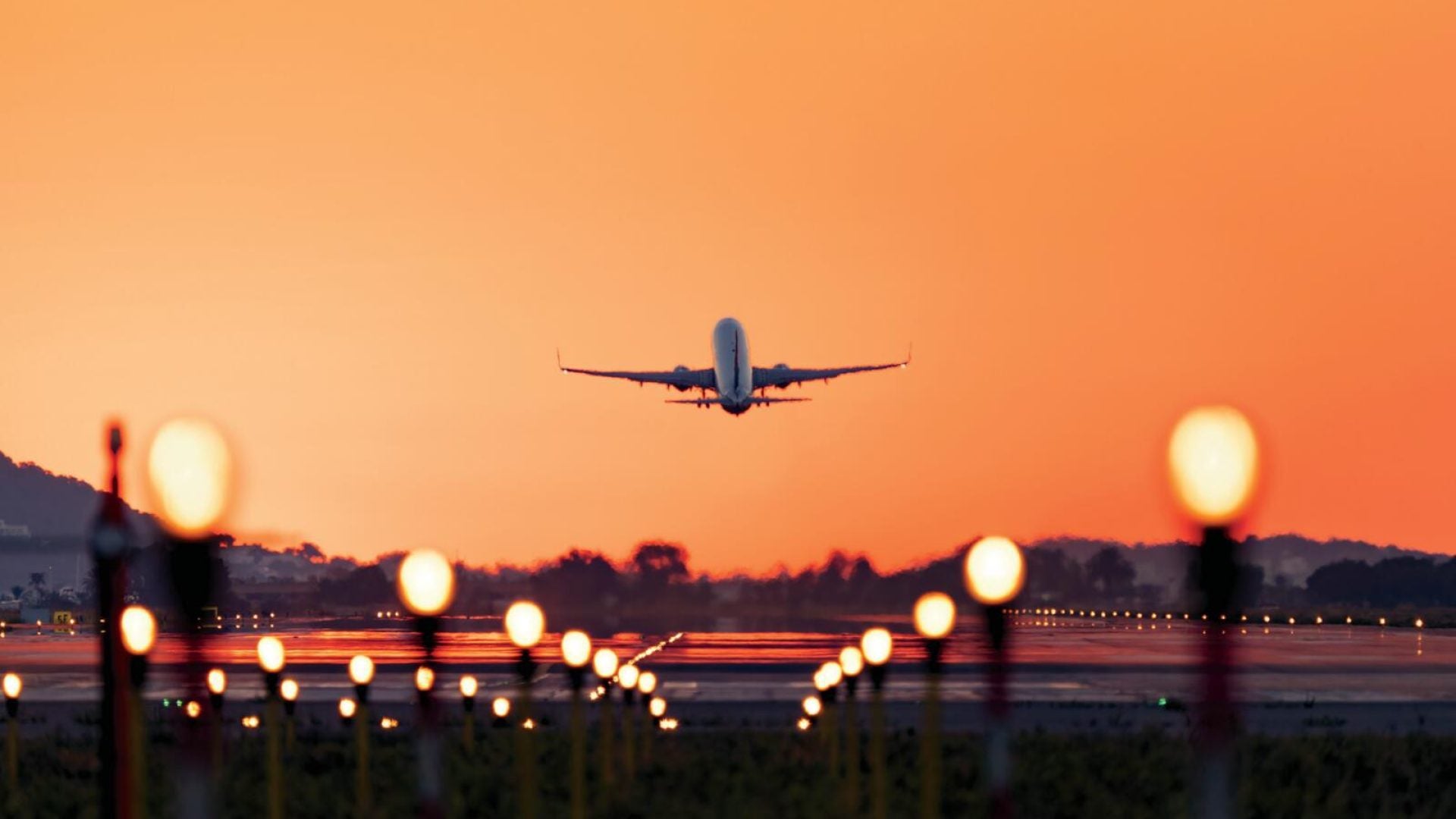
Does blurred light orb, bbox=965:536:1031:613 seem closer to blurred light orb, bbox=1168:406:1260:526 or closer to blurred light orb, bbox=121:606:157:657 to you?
blurred light orb, bbox=1168:406:1260:526

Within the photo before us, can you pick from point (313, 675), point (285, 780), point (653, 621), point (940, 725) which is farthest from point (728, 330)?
point (285, 780)

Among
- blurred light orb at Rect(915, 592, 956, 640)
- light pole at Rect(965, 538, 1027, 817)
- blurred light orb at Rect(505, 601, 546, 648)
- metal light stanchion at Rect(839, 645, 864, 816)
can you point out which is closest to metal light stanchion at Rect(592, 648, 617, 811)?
metal light stanchion at Rect(839, 645, 864, 816)

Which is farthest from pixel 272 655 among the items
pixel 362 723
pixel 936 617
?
pixel 936 617

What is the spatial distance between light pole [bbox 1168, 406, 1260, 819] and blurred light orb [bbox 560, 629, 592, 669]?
13.5 metres

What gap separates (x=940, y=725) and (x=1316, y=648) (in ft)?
151

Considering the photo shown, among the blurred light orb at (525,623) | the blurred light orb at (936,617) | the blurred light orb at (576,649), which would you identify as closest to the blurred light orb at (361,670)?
the blurred light orb at (576,649)

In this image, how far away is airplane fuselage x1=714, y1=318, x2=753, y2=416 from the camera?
9562 cm

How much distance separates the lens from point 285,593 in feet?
623

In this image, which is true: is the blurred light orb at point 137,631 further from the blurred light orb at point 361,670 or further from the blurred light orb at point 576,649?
the blurred light orb at point 361,670

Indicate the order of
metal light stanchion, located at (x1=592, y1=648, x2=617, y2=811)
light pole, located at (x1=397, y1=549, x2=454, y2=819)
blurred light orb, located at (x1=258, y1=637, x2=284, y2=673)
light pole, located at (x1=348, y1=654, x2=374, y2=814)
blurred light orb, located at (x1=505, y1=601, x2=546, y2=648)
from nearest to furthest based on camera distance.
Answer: light pole, located at (x1=397, y1=549, x2=454, y2=819), blurred light orb, located at (x1=505, y1=601, x2=546, y2=648), blurred light orb, located at (x1=258, y1=637, x2=284, y2=673), light pole, located at (x1=348, y1=654, x2=374, y2=814), metal light stanchion, located at (x1=592, y1=648, x2=617, y2=811)

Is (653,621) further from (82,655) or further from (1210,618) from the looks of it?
(1210,618)

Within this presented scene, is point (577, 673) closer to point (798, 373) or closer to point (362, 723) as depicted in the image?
point (362, 723)

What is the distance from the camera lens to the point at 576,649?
23.7m

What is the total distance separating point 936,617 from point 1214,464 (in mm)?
9228
